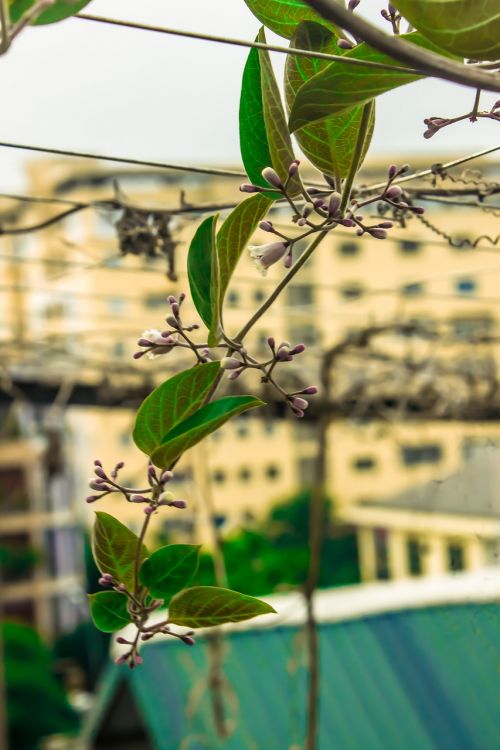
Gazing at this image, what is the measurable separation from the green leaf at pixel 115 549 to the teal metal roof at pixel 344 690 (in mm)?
2543

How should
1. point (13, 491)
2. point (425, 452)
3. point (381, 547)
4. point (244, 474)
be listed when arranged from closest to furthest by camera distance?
point (425, 452), point (381, 547), point (13, 491), point (244, 474)

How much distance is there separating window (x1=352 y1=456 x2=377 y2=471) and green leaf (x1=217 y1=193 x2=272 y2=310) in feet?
85.8

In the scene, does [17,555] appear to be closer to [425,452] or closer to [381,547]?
[381,547]

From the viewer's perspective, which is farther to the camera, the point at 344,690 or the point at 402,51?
the point at 344,690

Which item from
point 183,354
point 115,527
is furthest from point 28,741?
point 115,527

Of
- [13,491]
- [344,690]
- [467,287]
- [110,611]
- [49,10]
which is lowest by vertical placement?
[13,491]

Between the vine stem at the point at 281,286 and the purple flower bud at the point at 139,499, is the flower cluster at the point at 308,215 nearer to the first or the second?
the vine stem at the point at 281,286

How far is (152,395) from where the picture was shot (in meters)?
0.58

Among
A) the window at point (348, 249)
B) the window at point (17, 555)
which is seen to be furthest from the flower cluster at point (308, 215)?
the window at point (348, 249)

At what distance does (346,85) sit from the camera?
1.76 ft

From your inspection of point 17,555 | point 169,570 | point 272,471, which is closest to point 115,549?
point 169,570

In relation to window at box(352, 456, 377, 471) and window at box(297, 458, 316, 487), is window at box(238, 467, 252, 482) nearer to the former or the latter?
window at box(297, 458, 316, 487)

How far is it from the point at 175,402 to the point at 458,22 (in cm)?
24

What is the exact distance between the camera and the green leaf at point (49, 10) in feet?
1.78
